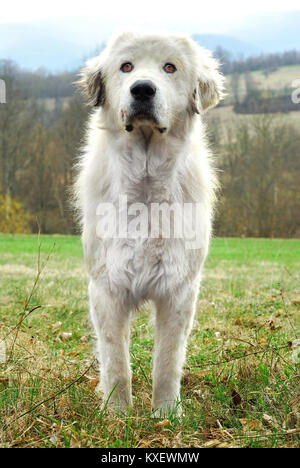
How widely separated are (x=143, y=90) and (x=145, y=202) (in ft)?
2.14

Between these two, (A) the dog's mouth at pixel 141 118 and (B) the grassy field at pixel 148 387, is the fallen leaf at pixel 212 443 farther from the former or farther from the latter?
(A) the dog's mouth at pixel 141 118

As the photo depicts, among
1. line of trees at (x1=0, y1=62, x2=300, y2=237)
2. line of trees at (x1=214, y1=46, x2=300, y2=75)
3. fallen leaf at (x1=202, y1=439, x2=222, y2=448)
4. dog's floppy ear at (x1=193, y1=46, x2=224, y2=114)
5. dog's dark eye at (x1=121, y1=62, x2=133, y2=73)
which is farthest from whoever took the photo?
line of trees at (x1=214, y1=46, x2=300, y2=75)

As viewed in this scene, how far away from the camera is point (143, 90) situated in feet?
8.69

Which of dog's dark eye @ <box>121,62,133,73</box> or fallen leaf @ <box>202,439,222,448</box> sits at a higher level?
dog's dark eye @ <box>121,62,133,73</box>

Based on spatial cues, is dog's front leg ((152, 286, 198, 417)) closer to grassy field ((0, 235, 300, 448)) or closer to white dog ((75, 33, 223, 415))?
white dog ((75, 33, 223, 415))

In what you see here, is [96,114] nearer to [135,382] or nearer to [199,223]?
[199,223]

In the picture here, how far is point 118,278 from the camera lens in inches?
111

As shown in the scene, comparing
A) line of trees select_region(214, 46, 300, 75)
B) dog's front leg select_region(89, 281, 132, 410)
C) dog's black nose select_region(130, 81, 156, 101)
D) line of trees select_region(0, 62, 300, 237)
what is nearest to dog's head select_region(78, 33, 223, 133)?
dog's black nose select_region(130, 81, 156, 101)

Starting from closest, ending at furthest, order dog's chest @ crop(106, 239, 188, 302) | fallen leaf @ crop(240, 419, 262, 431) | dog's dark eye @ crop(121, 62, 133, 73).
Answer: fallen leaf @ crop(240, 419, 262, 431)
dog's chest @ crop(106, 239, 188, 302)
dog's dark eye @ crop(121, 62, 133, 73)

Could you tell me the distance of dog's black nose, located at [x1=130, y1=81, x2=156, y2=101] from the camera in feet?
8.64

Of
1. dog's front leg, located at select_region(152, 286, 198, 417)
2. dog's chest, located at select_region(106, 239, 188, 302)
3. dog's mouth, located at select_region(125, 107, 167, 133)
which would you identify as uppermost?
dog's mouth, located at select_region(125, 107, 167, 133)

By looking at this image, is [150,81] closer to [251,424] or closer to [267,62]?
[251,424]

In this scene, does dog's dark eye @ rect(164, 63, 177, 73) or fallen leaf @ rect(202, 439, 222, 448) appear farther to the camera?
dog's dark eye @ rect(164, 63, 177, 73)
